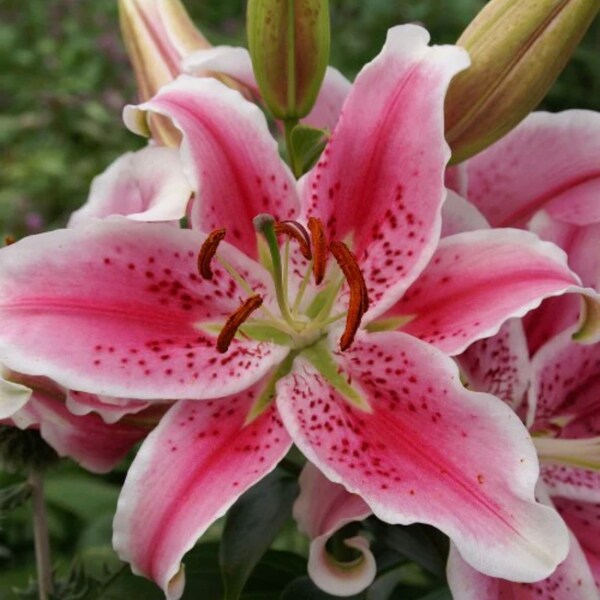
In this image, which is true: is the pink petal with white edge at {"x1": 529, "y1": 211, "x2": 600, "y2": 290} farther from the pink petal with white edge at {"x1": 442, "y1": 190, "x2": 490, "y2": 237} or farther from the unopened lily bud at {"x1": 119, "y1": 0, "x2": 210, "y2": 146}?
the unopened lily bud at {"x1": 119, "y1": 0, "x2": 210, "y2": 146}

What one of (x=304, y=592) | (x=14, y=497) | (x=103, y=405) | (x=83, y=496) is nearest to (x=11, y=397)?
(x=103, y=405)

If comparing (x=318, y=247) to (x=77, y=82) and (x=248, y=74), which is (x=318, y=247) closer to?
(x=248, y=74)

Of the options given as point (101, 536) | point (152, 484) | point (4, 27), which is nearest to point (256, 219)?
point (152, 484)

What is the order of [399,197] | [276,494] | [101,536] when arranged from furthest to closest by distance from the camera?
[101,536]
[276,494]
[399,197]

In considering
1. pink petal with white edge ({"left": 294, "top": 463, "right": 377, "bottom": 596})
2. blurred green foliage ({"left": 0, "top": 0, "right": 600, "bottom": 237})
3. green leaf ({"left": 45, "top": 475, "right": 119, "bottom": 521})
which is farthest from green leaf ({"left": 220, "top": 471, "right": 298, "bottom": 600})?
blurred green foliage ({"left": 0, "top": 0, "right": 600, "bottom": 237})

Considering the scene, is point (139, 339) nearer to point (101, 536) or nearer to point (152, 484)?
point (152, 484)

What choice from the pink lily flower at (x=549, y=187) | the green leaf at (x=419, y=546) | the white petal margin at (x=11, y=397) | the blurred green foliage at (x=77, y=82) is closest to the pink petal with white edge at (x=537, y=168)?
the pink lily flower at (x=549, y=187)

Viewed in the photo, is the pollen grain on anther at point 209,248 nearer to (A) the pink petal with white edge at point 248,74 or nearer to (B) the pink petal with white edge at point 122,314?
(B) the pink petal with white edge at point 122,314
